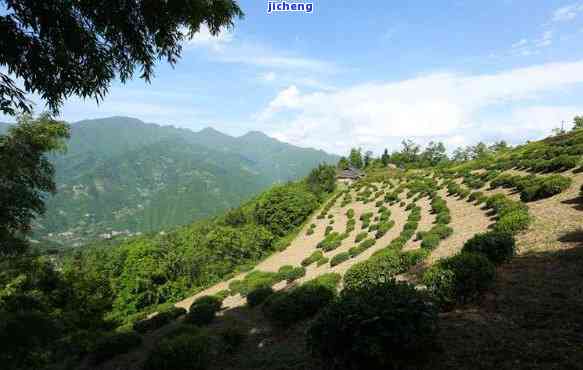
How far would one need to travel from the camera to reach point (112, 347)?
14.1m

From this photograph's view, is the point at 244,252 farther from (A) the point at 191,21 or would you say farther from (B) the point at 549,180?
(A) the point at 191,21

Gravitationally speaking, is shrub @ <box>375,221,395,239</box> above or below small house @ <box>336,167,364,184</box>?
below

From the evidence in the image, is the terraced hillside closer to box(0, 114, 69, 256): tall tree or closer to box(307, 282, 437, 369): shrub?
box(307, 282, 437, 369): shrub

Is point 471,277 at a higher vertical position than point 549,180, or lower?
lower

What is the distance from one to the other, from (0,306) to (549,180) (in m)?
34.2

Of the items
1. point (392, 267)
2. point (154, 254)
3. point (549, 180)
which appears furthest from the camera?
point (154, 254)

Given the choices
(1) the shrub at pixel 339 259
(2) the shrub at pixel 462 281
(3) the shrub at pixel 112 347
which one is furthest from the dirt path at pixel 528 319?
(3) the shrub at pixel 112 347

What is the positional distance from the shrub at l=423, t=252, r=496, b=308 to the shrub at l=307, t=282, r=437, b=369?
218cm

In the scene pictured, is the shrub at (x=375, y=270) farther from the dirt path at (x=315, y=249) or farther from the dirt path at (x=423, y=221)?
the dirt path at (x=315, y=249)

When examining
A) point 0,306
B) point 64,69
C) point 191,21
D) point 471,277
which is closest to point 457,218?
point 471,277

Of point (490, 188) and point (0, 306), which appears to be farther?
point (490, 188)

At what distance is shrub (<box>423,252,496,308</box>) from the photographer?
7766mm

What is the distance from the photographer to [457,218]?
21219mm

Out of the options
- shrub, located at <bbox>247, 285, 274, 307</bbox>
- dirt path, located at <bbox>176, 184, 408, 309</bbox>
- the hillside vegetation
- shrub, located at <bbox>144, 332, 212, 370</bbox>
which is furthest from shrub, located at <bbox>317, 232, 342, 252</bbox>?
shrub, located at <bbox>144, 332, 212, 370</bbox>
